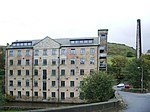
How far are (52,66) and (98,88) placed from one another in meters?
46.1

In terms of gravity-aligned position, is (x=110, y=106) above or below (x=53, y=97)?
above

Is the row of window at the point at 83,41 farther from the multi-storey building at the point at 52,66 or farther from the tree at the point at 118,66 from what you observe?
the tree at the point at 118,66

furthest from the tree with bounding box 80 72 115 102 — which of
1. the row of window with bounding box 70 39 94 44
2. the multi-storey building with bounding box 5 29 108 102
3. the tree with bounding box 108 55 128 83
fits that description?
the tree with bounding box 108 55 128 83

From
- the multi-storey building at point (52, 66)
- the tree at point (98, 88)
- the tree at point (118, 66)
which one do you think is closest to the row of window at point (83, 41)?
the multi-storey building at point (52, 66)

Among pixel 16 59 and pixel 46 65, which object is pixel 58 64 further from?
pixel 16 59

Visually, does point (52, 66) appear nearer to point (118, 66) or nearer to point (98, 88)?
Answer: point (118, 66)

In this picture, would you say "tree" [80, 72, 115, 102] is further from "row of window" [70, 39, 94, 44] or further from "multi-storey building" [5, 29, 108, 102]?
"row of window" [70, 39, 94, 44]

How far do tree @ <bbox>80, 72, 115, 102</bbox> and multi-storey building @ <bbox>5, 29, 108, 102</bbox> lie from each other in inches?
1539

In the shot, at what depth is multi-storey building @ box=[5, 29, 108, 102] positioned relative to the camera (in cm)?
7294

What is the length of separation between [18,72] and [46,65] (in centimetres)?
858

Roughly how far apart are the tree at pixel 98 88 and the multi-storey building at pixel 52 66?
3910cm

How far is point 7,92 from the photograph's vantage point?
78750 mm

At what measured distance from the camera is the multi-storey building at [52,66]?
7294 centimetres

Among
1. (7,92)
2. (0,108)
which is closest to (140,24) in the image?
(7,92)
